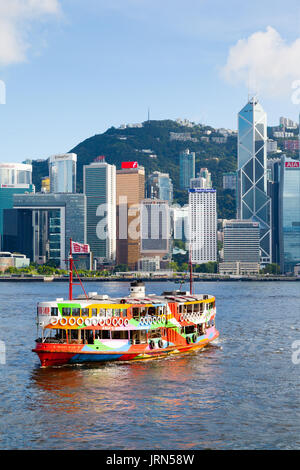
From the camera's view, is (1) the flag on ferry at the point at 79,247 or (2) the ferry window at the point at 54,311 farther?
(1) the flag on ferry at the point at 79,247

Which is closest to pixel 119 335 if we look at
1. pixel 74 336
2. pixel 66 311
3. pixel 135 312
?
pixel 135 312

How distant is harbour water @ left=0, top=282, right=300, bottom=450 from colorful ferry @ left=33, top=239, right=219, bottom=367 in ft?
3.34

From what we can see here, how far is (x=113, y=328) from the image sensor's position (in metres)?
50.4

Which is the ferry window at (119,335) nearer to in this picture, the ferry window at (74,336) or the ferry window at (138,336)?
the ferry window at (138,336)

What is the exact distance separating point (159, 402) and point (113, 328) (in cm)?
1086

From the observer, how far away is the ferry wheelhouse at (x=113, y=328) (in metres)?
49.2

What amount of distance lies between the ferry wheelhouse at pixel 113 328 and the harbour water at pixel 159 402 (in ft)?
3.40

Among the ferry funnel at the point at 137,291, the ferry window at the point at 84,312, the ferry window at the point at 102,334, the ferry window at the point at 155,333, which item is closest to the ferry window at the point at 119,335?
the ferry window at the point at 102,334

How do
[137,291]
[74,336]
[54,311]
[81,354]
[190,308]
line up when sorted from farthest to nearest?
[190,308], [137,291], [74,336], [81,354], [54,311]

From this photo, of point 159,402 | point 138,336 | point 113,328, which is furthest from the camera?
point 138,336

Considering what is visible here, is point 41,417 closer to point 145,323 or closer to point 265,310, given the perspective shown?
point 145,323

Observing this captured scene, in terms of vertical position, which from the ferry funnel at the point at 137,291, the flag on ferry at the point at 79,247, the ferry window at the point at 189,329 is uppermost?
the flag on ferry at the point at 79,247

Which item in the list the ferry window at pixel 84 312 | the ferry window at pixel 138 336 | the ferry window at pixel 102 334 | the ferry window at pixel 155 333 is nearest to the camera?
the ferry window at pixel 84 312

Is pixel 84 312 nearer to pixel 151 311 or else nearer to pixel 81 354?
pixel 81 354
